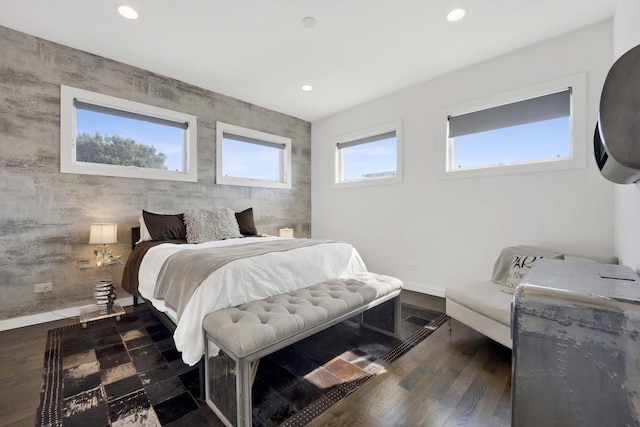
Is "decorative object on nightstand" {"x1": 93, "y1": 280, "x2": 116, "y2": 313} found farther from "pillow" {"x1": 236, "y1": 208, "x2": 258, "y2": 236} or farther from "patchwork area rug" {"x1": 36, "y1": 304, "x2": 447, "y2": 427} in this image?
"pillow" {"x1": 236, "y1": 208, "x2": 258, "y2": 236}

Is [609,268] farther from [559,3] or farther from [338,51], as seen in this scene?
[338,51]

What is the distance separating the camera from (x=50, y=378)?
1.79 m

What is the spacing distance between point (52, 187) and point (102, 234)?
0.71m

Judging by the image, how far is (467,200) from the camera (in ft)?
10.5

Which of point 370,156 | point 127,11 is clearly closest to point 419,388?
point 370,156

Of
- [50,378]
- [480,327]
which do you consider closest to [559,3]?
[480,327]

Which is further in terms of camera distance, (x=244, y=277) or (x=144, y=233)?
(x=144, y=233)

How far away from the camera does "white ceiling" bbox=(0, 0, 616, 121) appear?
89.0 inches

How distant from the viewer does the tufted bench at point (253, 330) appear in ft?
4.36

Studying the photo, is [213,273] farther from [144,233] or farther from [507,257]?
[507,257]

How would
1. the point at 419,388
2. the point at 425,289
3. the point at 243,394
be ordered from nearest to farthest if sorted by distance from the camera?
the point at 243,394 < the point at 419,388 < the point at 425,289

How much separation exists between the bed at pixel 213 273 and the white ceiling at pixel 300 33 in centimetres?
183

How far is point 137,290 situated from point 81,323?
1.86ft

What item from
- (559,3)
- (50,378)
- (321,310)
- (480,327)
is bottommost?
(50,378)
